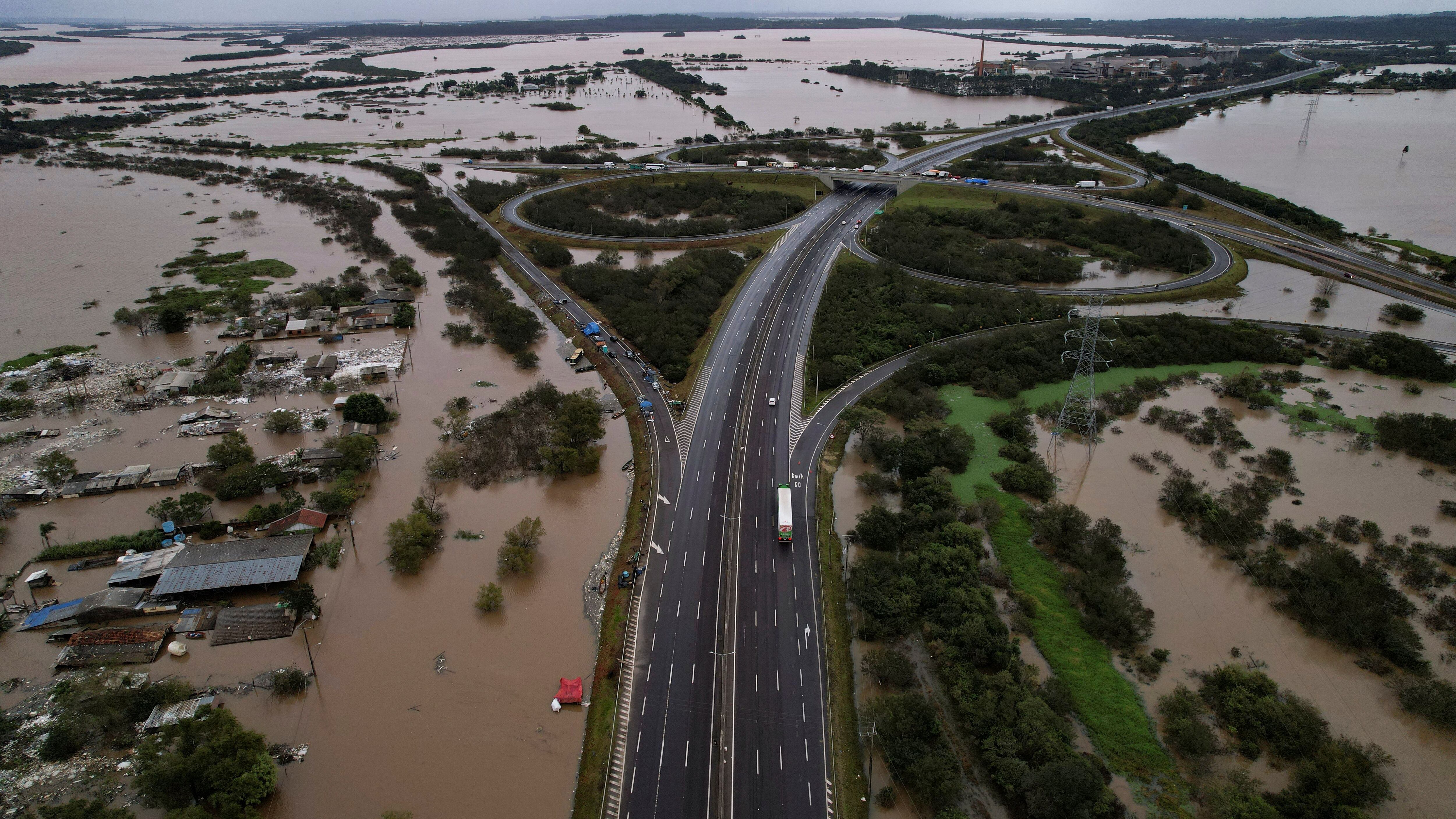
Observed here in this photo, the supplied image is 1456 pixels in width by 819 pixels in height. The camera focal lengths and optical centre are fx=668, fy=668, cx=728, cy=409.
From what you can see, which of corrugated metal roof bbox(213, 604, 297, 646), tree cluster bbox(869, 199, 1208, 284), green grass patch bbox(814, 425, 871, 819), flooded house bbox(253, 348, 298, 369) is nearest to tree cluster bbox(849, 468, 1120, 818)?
green grass patch bbox(814, 425, 871, 819)

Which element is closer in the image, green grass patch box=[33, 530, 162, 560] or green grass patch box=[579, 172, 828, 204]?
green grass patch box=[33, 530, 162, 560]

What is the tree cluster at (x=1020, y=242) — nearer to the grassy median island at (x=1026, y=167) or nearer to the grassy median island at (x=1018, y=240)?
the grassy median island at (x=1018, y=240)

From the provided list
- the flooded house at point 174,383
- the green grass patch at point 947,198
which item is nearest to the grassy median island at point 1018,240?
the green grass patch at point 947,198

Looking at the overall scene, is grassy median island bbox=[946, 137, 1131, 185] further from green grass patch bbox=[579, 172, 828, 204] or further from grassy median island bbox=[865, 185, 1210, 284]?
green grass patch bbox=[579, 172, 828, 204]

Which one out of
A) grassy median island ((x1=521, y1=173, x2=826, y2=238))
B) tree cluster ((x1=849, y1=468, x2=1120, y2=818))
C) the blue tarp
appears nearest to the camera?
tree cluster ((x1=849, y1=468, x2=1120, y2=818))

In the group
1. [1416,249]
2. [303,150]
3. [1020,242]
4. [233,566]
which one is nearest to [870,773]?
[233,566]

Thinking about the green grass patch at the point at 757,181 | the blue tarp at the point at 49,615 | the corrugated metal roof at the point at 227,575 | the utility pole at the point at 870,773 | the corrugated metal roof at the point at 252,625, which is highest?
the green grass patch at the point at 757,181

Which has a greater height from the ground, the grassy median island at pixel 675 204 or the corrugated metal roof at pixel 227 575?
the grassy median island at pixel 675 204

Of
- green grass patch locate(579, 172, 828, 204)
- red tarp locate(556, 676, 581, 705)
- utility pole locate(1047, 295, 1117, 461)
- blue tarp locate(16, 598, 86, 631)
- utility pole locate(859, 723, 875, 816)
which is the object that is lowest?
utility pole locate(859, 723, 875, 816)
